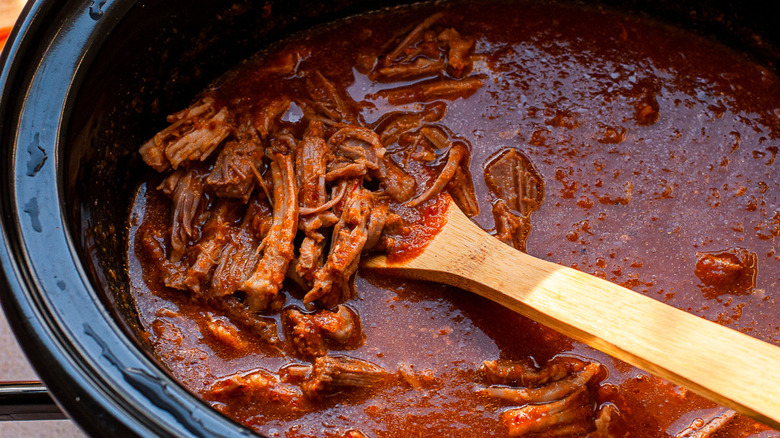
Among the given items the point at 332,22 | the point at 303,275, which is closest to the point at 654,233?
the point at 303,275

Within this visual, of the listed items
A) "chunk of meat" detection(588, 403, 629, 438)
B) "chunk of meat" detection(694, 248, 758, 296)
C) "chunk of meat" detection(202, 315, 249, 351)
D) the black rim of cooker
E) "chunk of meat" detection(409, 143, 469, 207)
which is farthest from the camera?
"chunk of meat" detection(409, 143, 469, 207)

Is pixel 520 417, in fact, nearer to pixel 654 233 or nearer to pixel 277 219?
pixel 654 233

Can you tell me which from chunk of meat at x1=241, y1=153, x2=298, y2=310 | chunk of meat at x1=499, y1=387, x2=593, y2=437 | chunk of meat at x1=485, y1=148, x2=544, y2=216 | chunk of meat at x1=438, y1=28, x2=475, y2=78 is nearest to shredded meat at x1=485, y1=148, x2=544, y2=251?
chunk of meat at x1=485, y1=148, x2=544, y2=216

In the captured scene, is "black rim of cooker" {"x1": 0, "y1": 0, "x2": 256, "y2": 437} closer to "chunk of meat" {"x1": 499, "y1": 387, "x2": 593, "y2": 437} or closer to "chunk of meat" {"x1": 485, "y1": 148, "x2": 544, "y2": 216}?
"chunk of meat" {"x1": 499, "y1": 387, "x2": 593, "y2": 437}

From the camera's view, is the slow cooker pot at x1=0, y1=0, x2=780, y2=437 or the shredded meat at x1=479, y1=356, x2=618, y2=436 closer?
the slow cooker pot at x1=0, y1=0, x2=780, y2=437

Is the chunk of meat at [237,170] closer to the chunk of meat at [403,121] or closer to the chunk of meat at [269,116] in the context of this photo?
the chunk of meat at [269,116]

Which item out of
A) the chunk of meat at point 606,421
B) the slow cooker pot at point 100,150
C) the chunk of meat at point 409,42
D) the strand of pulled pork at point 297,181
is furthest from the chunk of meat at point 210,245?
the chunk of meat at point 606,421
